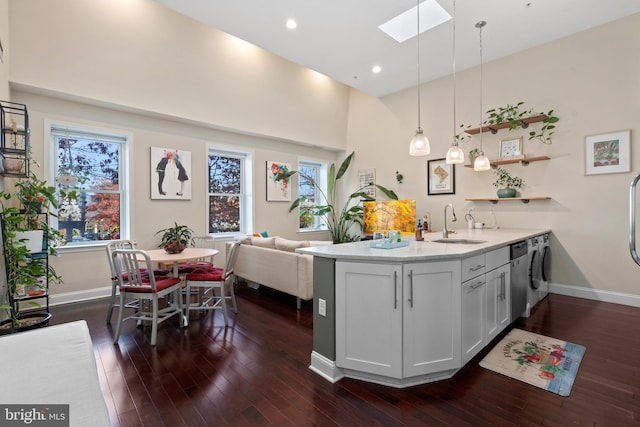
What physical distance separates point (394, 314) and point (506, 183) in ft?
13.0

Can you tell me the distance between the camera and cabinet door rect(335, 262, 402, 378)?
2061mm

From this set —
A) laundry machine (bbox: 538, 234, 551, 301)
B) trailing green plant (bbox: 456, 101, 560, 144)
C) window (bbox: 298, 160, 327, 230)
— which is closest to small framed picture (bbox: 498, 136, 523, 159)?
trailing green plant (bbox: 456, 101, 560, 144)

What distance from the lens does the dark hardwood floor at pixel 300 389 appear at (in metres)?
1.82

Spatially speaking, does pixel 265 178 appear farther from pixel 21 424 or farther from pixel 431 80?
pixel 21 424

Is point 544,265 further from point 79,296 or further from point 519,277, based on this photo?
point 79,296

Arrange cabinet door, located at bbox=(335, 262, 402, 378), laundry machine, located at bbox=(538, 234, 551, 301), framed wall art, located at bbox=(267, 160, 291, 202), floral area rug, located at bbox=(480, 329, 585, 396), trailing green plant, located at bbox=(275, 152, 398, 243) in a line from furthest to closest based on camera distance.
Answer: trailing green plant, located at bbox=(275, 152, 398, 243), framed wall art, located at bbox=(267, 160, 291, 202), laundry machine, located at bbox=(538, 234, 551, 301), floral area rug, located at bbox=(480, 329, 585, 396), cabinet door, located at bbox=(335, 262, 402, 378)

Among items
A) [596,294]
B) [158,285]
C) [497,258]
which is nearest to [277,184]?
[158,285]

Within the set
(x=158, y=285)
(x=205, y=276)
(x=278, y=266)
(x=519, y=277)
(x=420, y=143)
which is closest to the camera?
(x=420, y=143)

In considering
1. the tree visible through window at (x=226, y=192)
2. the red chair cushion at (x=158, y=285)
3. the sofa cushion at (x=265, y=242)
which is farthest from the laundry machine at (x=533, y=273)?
the tree visible through window at (x=226, y=192)

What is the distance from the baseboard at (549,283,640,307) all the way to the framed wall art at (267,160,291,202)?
4941mm

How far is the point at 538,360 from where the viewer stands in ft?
8.11

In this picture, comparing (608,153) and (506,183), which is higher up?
(608,153)

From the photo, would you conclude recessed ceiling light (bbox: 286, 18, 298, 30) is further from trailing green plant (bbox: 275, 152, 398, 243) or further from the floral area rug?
the floral area rug

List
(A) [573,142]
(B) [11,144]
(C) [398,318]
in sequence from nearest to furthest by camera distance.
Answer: (C) [398,318] < (B) [11,144] < (A) [573,142]
